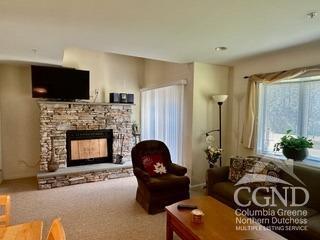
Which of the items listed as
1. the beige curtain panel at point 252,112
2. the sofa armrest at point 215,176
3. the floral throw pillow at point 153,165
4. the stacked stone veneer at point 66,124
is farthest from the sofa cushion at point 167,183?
the stacked stone veneer at point 66,124

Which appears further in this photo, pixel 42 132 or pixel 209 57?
pixel 42 132

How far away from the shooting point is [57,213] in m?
3.12

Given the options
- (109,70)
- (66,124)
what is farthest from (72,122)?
(109,70)

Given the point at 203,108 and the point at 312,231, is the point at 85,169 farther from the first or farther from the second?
the point at 312,231

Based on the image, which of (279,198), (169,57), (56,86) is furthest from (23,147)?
(279,198)

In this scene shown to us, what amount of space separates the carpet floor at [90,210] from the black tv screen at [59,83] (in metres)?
1.86

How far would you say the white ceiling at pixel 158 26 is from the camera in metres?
1.89

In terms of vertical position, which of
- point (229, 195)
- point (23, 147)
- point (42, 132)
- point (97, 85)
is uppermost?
point (97, 85)

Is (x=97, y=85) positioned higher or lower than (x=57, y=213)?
higher

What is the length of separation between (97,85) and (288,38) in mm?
4115

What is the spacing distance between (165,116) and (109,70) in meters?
1.92

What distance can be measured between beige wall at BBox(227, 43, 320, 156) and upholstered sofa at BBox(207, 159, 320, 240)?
1.06m

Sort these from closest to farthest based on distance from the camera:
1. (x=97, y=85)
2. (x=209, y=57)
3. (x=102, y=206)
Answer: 1. (x=102, y=206)
2. (x=209, y=57)
3. (x=97, y=85)

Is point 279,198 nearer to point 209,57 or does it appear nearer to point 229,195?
point 229,195
